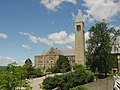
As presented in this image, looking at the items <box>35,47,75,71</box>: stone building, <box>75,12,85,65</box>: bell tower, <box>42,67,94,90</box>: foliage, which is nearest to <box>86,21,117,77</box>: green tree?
<box>42,67,94,90</box>: foliage

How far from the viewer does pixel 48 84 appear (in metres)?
46.5

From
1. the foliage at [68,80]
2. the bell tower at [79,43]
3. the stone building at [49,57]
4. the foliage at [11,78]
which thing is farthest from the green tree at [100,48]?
the stone building at [49,57]

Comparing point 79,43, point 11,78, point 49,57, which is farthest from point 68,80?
point 49,57

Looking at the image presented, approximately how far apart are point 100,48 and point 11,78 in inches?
1481

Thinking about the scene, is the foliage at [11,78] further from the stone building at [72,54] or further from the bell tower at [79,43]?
the stone building at [72,54]

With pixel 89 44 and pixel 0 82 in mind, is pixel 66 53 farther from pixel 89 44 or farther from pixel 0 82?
pixel 0 82

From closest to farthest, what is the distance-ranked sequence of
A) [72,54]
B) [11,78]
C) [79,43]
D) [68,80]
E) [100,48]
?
[11,78] < [68,80] < [100,48] < [79,43] < [72,54]

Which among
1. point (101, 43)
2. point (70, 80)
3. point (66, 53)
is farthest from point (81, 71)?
point (66, 53)

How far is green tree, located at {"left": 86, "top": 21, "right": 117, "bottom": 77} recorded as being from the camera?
60300 millimetres

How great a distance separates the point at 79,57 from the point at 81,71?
132ft

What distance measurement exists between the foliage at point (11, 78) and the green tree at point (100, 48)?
34.1 metres

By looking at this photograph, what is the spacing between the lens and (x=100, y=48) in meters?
61.0

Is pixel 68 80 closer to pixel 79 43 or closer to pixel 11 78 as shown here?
pixel 11 78

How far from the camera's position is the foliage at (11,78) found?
26828 mm
